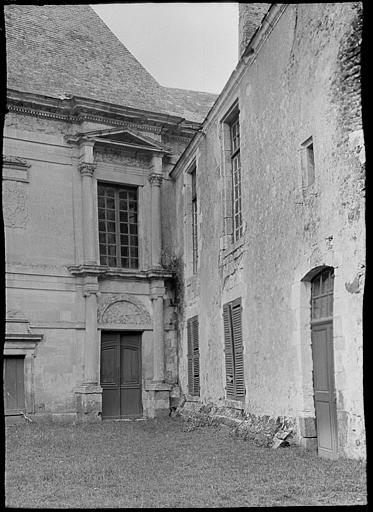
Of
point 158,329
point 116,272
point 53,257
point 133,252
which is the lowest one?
point 158,329

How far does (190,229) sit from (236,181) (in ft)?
9.23

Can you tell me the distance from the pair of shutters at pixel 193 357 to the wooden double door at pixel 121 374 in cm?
123

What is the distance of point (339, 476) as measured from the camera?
226 inches

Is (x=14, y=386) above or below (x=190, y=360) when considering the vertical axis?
below

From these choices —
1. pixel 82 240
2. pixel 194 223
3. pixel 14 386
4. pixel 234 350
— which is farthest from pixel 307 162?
pixel 14 386

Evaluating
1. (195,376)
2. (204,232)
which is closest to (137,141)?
(204,232)

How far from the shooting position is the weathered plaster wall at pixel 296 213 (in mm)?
6656

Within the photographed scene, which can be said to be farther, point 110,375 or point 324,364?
point 110,375

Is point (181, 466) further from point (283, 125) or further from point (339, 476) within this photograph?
point (283, 125)

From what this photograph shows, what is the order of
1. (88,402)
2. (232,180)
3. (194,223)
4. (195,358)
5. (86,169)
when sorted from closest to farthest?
(232,180) < (88,402) < (195,358) < (86,169) < (194,223)

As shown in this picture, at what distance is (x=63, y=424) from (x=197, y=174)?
5559mm

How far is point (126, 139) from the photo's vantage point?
45.9ft

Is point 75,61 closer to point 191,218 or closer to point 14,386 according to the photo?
point 191,218

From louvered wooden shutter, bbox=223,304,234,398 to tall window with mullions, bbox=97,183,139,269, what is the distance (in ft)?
12.2
